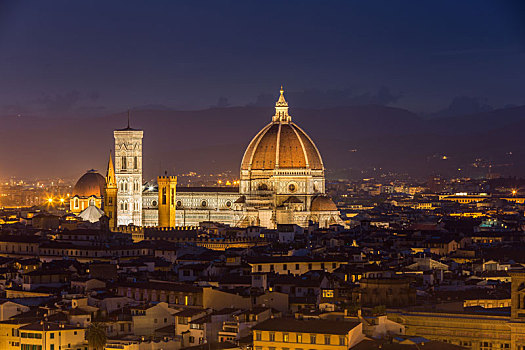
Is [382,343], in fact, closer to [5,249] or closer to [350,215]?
[5,249]

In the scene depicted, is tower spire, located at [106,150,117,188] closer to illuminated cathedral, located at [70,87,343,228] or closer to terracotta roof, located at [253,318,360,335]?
illuminated cathedral, located at [70,87,343,228]

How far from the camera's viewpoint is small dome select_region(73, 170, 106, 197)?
588ft

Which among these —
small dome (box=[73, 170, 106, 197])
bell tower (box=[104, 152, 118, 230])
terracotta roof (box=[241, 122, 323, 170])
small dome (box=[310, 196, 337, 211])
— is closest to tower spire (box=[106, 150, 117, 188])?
bell tower (box=[104, 152, 118, 230])

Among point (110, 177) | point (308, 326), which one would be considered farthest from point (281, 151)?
point (308, 326)

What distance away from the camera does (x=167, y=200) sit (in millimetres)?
149375

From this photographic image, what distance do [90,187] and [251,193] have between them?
33747 millimetres

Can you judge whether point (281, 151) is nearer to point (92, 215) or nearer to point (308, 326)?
point (92, 215)

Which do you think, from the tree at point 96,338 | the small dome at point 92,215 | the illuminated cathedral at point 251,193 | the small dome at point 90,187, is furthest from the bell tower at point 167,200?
the tree at point 96,338

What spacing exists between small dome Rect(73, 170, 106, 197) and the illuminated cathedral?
21.8 metres

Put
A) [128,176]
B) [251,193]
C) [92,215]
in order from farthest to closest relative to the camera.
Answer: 1. [128,176]
2. [251,193]
3. [92,215]

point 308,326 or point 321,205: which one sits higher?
point 321,205

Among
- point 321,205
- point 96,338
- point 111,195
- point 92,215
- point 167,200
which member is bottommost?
point 96,338

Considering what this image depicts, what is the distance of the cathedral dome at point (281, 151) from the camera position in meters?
153

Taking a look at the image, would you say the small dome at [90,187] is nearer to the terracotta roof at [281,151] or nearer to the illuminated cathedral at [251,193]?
the illuminated cathedral at [251,193]
